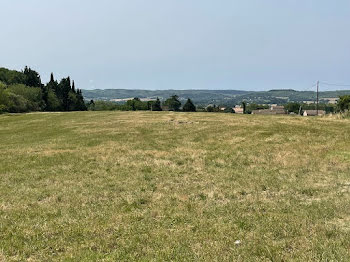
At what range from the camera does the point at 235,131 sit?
25.0 meters

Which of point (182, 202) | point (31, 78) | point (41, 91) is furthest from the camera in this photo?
point (31, 78)

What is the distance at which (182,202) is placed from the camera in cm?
995

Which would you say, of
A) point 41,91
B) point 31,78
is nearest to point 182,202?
point 41,91

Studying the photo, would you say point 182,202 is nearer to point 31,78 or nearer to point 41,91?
point 41,91

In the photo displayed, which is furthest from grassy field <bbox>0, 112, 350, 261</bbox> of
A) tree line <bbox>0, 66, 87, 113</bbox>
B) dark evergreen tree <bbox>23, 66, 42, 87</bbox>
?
dark evergreen tree <bbox>23, 66, 42, 87</bbox>

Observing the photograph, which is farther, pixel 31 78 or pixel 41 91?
pixel 31 78

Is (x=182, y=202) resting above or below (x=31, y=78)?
below

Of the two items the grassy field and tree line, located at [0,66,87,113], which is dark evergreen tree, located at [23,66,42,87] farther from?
the grassy field

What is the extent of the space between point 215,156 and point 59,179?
25.6ft

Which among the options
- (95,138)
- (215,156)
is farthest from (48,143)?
(215,156)

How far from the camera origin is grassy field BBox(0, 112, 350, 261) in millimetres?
6680

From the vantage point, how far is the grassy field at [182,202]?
668 cm

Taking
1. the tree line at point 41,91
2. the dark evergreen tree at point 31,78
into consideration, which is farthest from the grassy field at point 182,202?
the dark evergreen tree at point 31,78

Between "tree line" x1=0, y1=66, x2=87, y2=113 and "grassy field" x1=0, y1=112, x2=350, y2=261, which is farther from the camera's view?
"tree line" x1=0, y1=66, x2=87, y2=113
